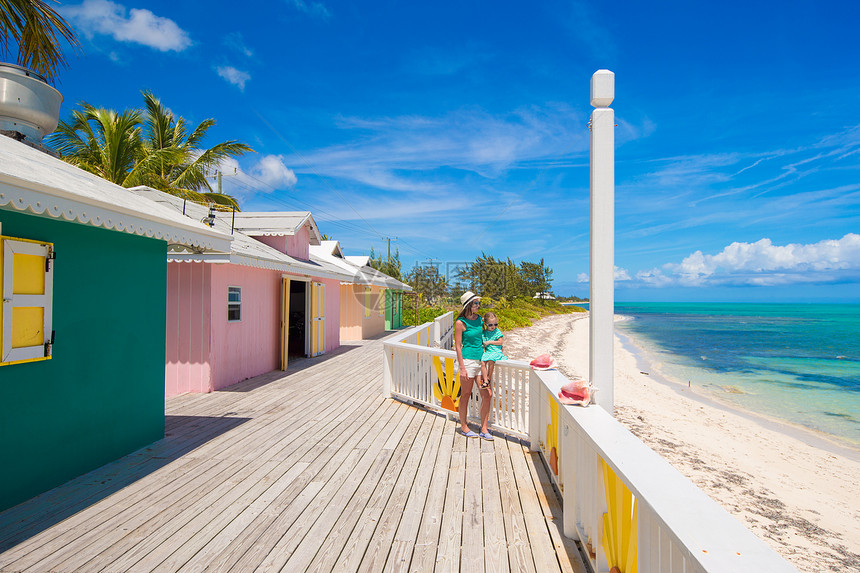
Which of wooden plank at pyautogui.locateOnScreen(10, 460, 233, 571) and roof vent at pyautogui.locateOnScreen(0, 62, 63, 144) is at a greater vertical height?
roof vent at pyautogui.locateOnScreen(0, 62, 63, 144)

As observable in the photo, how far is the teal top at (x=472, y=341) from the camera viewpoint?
15.6ft

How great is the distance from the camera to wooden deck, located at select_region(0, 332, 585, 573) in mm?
2652

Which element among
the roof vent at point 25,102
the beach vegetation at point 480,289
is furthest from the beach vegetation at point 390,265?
the roof vent at point 25,102

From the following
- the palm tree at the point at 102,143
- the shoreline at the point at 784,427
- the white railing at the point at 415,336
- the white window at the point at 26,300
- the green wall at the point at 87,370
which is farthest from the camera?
the palm tree at the point at 102,143

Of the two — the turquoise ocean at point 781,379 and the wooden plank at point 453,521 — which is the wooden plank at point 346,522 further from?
the turquoise ocean at point 781,379

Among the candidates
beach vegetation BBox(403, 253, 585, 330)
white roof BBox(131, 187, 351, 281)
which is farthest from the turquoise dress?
beach vegetation BBox(403, 253, 585, 330)

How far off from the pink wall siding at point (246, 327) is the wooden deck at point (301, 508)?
2.35 meters

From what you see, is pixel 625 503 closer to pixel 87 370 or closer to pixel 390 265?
pixel 87 370

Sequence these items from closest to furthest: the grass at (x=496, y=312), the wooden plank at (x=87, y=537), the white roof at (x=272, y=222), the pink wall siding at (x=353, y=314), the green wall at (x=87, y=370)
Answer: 1. the wooden plank at (x=87, y=537)
2. the green wall at (x=87, y=370)
3. the white roof at (x=272, y=222)
4. the pink wall siding at (x=353, y=314)
5. the grass at (x=496, y=312)

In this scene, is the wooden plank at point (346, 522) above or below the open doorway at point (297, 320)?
below

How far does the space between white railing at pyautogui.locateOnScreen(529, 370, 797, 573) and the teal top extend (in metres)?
1.26

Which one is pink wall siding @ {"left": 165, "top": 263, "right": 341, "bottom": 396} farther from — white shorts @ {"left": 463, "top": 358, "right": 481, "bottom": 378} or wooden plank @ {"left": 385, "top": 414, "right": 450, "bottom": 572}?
white shorts @ {"left": 463, "top": 358, "right": 481, "bottom": 378}

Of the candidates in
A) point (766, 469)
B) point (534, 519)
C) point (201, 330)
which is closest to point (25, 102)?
point (201, 330)

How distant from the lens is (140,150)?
15.4 meters
